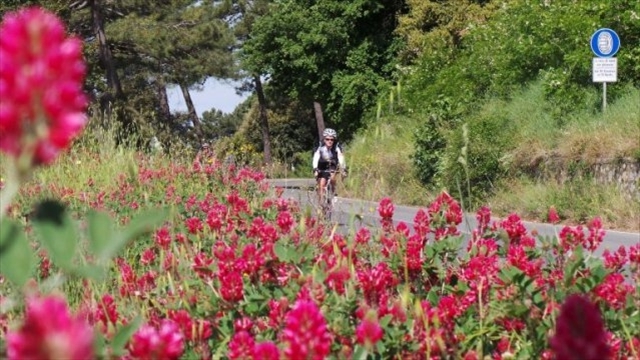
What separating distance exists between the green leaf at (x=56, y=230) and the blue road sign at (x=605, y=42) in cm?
1540

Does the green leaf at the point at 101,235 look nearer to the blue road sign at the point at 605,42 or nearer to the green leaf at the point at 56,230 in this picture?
the green leaf at the point at 56,230

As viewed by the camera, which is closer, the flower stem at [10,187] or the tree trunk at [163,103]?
the flower stem at [10,187]

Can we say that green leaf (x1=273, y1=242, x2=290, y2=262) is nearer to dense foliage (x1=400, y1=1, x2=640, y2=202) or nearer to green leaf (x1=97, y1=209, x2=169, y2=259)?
green leaf (x1=97, y1=209, x2=169, y2=259)

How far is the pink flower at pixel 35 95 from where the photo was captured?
2.59 ft

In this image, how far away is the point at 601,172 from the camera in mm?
14742

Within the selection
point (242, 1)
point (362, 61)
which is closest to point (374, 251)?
point (362, 61)

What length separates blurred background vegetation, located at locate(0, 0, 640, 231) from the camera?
44.9 ft

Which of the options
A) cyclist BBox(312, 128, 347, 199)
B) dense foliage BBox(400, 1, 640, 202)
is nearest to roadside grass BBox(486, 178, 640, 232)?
dense foliage BBox(400, 1, 640, 202)

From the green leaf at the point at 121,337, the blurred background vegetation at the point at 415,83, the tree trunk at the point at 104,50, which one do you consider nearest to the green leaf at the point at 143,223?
the green leaf at the point at 121,337

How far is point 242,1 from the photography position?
1902 inches

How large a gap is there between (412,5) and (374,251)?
100 ft

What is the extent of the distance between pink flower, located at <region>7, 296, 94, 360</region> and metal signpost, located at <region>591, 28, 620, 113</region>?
15473 mm

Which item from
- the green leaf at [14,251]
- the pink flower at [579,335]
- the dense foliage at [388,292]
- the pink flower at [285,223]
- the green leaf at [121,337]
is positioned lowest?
the dense foliage at [388,292]

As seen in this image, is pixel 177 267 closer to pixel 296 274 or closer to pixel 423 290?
pixel 296 274
